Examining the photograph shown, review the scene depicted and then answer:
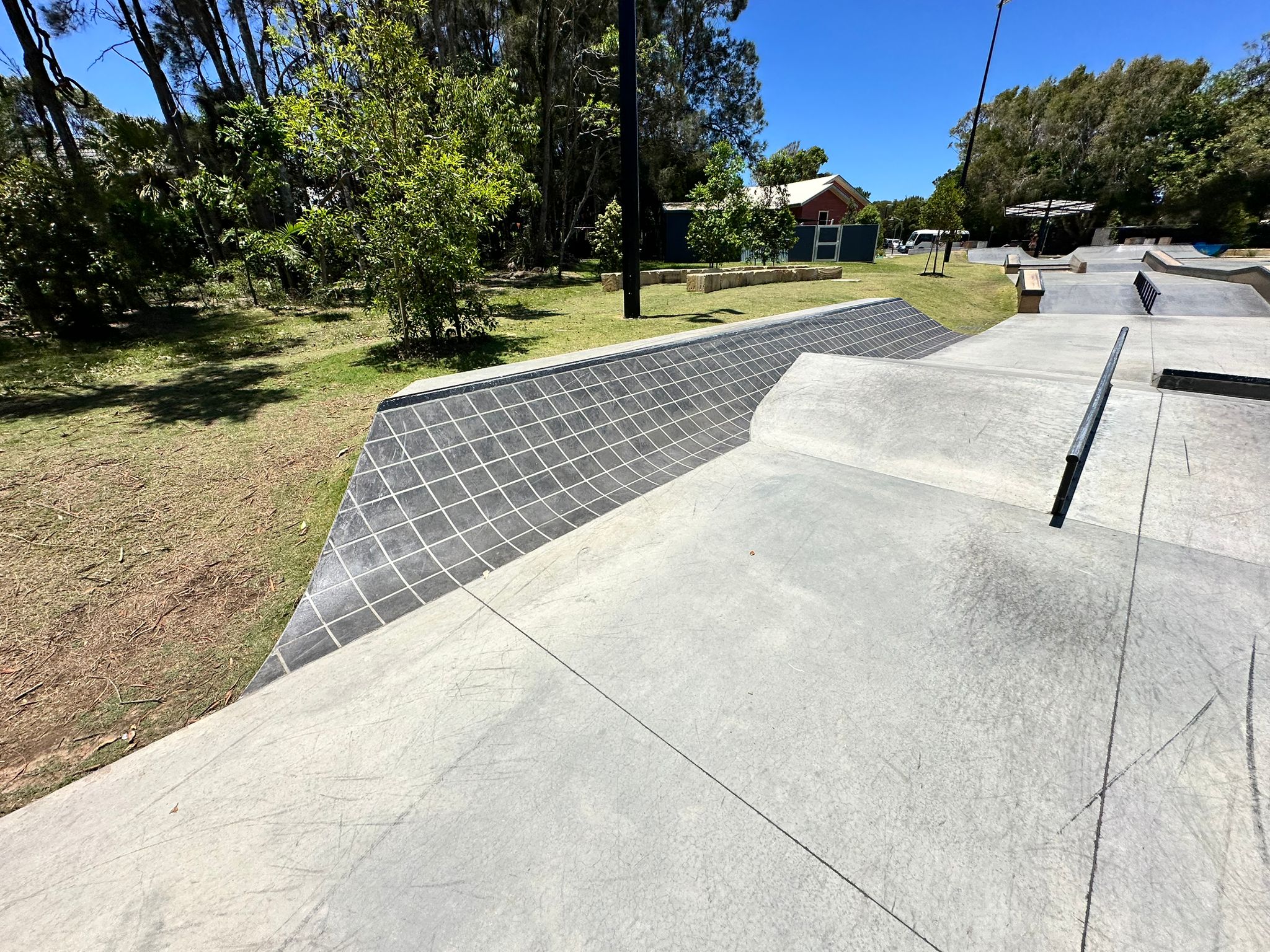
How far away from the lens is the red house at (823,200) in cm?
3291

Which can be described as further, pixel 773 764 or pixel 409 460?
pixel 409 460

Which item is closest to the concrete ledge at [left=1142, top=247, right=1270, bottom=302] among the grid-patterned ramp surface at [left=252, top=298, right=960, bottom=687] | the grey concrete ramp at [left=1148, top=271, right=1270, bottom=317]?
the grey concrete ramp at [left=1148, top=271, right=1270, bottom=317]

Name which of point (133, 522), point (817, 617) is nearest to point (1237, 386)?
point (817, 617)

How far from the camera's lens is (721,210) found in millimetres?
18953

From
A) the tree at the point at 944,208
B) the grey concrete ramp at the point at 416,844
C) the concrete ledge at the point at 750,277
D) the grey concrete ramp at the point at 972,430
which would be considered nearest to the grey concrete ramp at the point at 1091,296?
the tree at the point at 944,208

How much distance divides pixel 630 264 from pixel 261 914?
40.3ft

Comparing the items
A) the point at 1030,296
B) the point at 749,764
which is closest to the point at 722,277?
the point at 1030,296

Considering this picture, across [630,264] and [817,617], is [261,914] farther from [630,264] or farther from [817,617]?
[630,264]

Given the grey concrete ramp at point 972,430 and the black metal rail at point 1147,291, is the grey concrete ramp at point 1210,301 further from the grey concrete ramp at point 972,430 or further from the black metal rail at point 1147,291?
the grey concrete ramp at point 972,430

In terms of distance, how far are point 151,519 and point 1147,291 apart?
2414 centimetres

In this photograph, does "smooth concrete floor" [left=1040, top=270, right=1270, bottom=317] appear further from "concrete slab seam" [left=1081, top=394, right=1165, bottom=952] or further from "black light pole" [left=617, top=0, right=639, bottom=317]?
"concrete slab seam" [left=1081, top=394, right=1165, bottom=952]

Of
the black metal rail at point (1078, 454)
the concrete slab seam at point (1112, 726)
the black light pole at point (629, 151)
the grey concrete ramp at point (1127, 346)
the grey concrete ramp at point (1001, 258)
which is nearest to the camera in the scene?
the concrete slab seam at point (1112, 726)

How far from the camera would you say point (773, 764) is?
235 centimetres

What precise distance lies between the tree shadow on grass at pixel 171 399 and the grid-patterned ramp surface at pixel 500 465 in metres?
3.27
